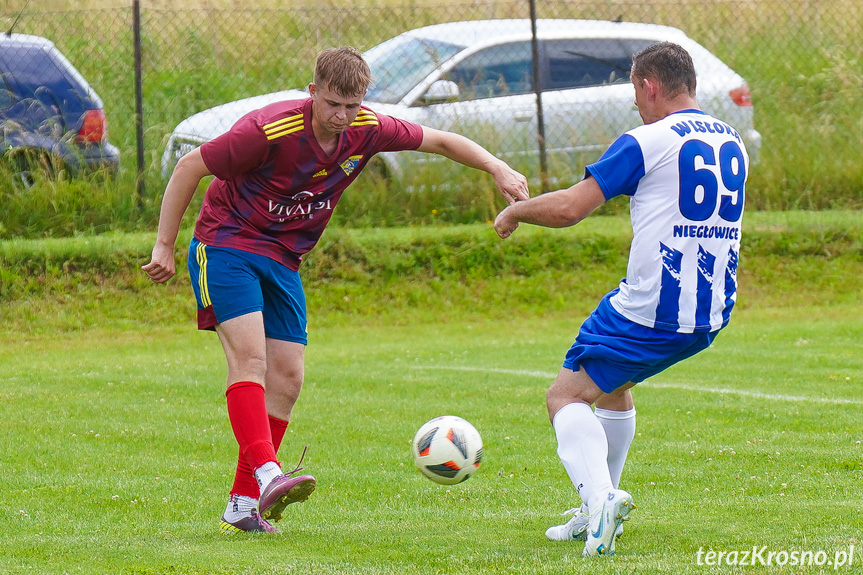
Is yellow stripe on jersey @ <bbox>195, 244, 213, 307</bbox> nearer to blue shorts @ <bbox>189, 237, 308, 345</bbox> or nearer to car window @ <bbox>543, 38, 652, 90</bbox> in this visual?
blue shorts @ <bbox>189, 237, 308, 345</bbox>

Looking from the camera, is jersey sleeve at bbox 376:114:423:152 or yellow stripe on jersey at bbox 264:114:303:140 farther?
jersey sleeve at bbox 376:114:423:152

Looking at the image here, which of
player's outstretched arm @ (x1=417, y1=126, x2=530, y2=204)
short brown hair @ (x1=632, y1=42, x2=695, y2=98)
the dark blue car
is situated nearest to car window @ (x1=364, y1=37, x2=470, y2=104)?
the dark blue car

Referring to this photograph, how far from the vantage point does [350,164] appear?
4930 millimetres

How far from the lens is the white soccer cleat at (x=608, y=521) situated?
3826mm

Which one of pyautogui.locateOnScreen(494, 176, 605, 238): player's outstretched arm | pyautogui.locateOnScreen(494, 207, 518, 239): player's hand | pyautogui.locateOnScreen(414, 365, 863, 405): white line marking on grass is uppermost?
pyautogui.locateOnScreen(494, 176, 605, 238): player's outstretched arm

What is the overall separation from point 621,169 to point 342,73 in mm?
1296

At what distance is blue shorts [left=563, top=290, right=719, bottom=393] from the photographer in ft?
13.3

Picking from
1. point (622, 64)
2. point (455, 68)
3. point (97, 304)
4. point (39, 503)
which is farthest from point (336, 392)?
point (622, 64)

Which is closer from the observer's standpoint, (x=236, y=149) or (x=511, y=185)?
(x=236, y=149)

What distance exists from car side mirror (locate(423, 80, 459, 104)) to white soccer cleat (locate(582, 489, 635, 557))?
9899 millimetres

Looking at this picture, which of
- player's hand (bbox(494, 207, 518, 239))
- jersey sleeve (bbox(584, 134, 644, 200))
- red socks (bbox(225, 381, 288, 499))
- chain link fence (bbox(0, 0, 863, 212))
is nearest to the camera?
jersey sleeve (bbox(584, 134, 644, 200))

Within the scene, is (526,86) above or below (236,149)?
below

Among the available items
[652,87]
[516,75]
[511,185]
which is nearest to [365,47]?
[516,75]

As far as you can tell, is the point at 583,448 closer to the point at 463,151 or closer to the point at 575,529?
the point at 575,529
